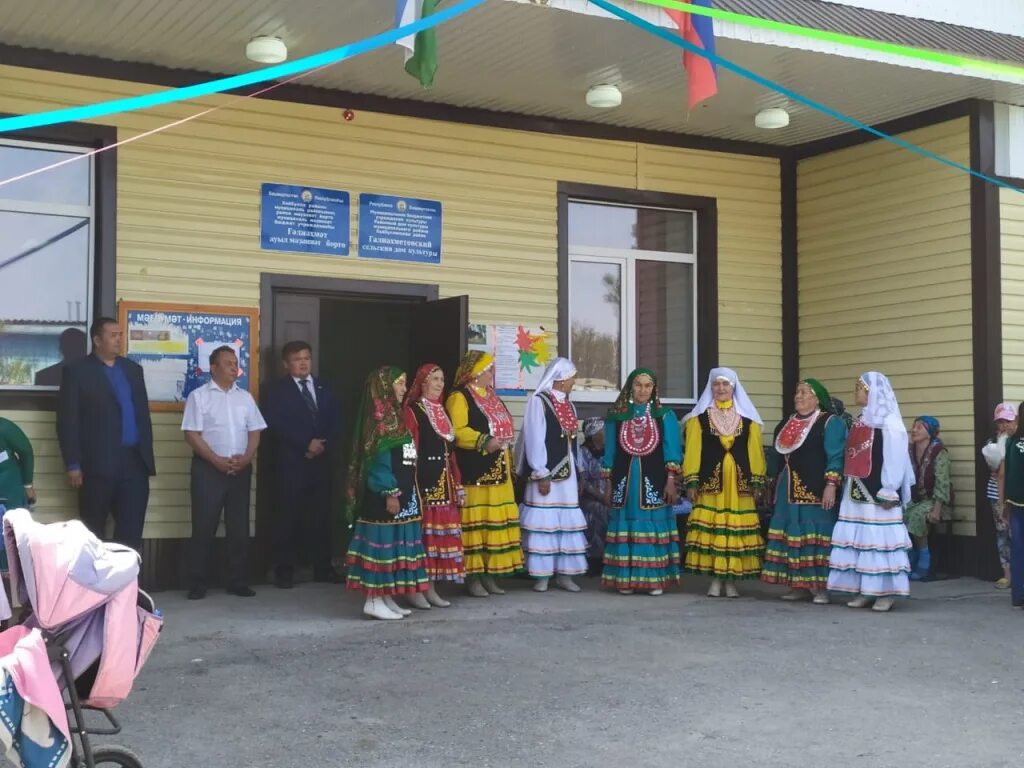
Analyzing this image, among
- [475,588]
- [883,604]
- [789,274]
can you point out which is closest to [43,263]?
[475,588]

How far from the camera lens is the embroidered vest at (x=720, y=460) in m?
9.61

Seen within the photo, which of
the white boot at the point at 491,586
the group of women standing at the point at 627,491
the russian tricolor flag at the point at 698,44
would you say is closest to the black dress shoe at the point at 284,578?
the group of women standing at the point at 627,491

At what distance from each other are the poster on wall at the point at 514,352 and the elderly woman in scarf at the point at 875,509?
290 centimetres

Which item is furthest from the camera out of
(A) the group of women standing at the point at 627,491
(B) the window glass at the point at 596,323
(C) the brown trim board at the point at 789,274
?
(C) the brown trim board at the point at 789,274

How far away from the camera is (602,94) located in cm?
1016

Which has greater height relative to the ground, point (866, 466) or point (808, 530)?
point (866, 466)

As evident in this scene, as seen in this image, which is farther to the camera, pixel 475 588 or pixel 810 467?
pixel 475 588

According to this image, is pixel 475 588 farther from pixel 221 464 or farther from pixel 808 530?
pixel 808 530

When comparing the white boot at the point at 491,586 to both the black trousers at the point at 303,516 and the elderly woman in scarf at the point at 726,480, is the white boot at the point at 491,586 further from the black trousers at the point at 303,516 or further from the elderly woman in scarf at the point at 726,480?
the elderly woman in scarf at the point at 726,480

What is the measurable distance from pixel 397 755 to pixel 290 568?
471 cm

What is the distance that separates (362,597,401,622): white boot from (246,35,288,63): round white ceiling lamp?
364 centimetres

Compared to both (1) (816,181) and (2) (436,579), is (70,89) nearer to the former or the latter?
(2) (436,579)

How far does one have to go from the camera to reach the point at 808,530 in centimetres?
938

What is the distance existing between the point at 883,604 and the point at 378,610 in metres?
3.44
